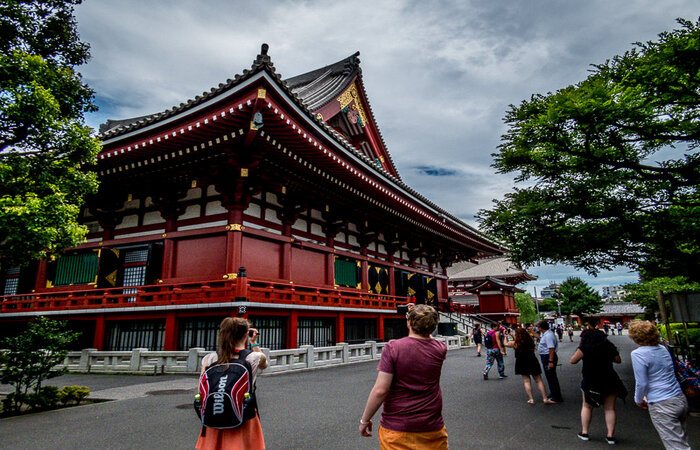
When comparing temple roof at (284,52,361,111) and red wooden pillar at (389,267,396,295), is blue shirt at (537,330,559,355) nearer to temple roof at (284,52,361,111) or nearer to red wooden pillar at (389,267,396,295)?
red wooden pillar at (389,267,396,295)

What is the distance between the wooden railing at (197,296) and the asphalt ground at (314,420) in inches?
122

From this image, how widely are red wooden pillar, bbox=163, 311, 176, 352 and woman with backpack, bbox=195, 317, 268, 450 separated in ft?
34.9

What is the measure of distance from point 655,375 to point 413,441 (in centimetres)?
337

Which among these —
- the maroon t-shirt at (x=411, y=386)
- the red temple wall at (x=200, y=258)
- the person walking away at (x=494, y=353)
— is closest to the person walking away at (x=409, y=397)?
the maroon t-shirt at (x=411, y=386)

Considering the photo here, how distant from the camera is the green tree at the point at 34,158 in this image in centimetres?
827

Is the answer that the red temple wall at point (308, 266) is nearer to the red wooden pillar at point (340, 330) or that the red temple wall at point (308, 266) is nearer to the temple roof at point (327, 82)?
the red wooden pillar at point (340, 330)

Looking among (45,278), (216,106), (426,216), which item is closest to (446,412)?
(216,106)

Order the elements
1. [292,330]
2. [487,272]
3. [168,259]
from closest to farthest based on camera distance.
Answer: [292,330] → [168,259] → [487,272]

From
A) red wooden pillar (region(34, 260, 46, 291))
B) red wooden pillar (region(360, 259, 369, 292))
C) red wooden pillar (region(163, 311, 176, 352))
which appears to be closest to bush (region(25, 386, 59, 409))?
red wooden pillar (region(163, 311, 176, 352))

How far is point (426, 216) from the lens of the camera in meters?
20.2

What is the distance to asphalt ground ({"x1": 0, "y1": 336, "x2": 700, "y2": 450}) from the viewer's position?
5422 mm

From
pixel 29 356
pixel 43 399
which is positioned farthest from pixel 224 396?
pixel 29 356

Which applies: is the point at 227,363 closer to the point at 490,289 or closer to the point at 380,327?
the point at 380,327

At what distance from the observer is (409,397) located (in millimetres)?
3057
